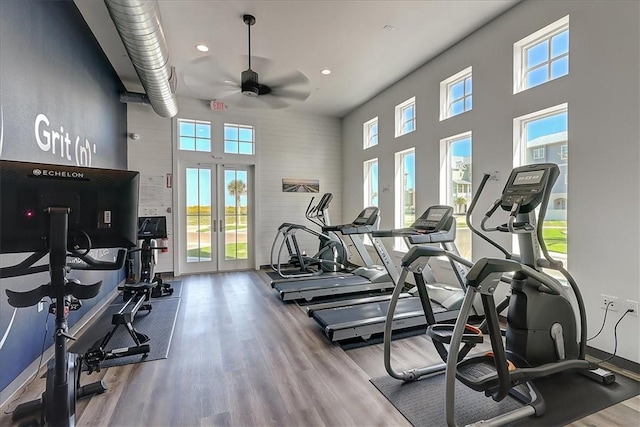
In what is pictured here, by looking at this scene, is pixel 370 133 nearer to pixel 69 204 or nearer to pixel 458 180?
pixel 458 180

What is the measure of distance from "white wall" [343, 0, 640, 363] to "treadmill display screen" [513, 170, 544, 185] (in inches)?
36.0

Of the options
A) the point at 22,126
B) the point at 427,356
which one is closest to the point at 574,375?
the point at 427,356

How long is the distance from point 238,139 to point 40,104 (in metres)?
4.29

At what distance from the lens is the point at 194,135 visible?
6.61m

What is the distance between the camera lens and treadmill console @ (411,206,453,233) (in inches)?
131

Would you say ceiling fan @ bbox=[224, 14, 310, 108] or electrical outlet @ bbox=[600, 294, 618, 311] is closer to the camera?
electrical outlet @ bbox=[600, 294, 618, 311]

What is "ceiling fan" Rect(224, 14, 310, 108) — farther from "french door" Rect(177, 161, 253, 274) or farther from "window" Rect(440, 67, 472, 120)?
"french door" Rect(177, 161, 253, 274)

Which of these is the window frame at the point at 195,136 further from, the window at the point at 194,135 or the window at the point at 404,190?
the window at the point at 404,190

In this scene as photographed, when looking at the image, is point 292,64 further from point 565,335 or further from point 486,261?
point 565,335

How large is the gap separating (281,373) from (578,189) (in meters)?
3.17

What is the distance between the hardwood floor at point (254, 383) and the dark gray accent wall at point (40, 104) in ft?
1.60

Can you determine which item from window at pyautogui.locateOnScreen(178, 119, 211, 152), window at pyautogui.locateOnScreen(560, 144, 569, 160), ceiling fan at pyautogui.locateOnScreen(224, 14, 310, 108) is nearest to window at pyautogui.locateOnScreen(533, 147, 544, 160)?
window at pyautogui.locateOnScreen(560, 144, 569, 160)

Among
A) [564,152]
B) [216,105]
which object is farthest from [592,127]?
[216,105]

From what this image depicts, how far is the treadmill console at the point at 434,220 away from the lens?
10.9ft
